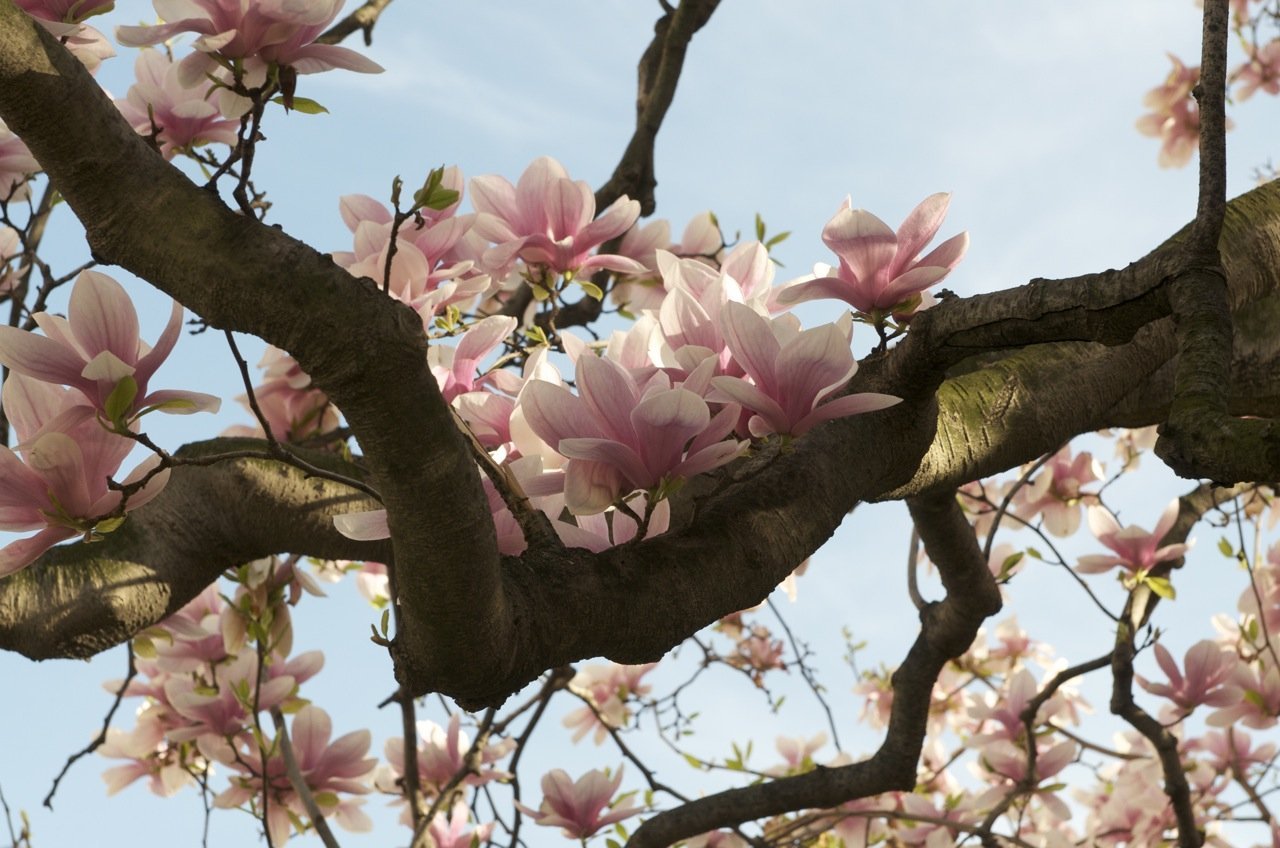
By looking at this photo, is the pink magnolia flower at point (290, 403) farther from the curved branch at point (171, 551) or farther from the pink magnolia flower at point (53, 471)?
the pink magnolia flower at point (53, 471)

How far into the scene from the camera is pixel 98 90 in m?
0.85

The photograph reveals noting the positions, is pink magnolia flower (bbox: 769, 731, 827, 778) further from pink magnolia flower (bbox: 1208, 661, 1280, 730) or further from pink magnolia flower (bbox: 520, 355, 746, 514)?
pink magnolia flower (bbox: 520, 355, 746, 514)

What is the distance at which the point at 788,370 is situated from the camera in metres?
0.87

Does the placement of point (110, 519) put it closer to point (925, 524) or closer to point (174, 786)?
point (925, 524)

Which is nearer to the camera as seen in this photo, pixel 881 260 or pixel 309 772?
pixel 881 260

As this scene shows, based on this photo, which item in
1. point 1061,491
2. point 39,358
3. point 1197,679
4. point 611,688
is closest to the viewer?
point 39,358

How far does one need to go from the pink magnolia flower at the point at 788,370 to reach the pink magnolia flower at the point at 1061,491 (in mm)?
1786

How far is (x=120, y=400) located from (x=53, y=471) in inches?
3.3

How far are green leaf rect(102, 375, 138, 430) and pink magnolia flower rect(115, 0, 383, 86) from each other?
0.92 feet

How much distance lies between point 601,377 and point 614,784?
1416mm

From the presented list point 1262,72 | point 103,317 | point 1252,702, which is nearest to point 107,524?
point 103,317

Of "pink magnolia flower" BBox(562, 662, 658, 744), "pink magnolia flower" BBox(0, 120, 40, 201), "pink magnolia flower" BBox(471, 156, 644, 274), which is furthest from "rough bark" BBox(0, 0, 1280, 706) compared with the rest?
"pink magnolia flower" BBox(562, 662, 658, 744)

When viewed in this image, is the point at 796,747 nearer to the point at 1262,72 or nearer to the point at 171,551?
the point at 171,551

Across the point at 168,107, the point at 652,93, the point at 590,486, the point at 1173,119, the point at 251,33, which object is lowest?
the point at 590,486
